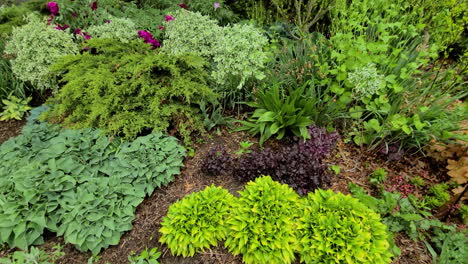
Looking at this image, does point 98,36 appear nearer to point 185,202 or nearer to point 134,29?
point 134,29

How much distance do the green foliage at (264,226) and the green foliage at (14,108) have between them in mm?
3311

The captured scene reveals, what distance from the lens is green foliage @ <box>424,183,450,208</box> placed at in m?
2.41

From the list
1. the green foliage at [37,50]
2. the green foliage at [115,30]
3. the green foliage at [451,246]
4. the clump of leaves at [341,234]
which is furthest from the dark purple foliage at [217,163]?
the green foliage at [37,50]

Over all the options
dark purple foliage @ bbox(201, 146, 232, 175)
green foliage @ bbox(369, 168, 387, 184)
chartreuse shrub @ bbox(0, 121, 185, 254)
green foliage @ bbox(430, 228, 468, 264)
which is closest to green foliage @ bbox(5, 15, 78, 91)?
chartreuse shrub @ bbox(0, 121, 185, 254)

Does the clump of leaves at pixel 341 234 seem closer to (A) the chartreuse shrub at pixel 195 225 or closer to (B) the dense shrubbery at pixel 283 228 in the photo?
(B) the dense shrubbery at pixel 283 228

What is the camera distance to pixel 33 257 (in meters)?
1.91

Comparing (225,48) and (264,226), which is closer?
(264,226)

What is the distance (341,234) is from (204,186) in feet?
4.36

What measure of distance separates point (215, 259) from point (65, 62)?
9.06 feet

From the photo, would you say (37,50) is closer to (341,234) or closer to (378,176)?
(341,234)

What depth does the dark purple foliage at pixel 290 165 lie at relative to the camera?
244 centimetres

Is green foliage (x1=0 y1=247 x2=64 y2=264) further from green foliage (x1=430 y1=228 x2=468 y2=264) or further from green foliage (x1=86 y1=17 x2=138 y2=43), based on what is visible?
green foliage (x1=430 y1=228 x2=468 y2=264)

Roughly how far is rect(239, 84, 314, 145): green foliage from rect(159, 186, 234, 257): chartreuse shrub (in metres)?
1.07

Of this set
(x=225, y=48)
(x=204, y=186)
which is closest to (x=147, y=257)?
(x=204, y=186)
